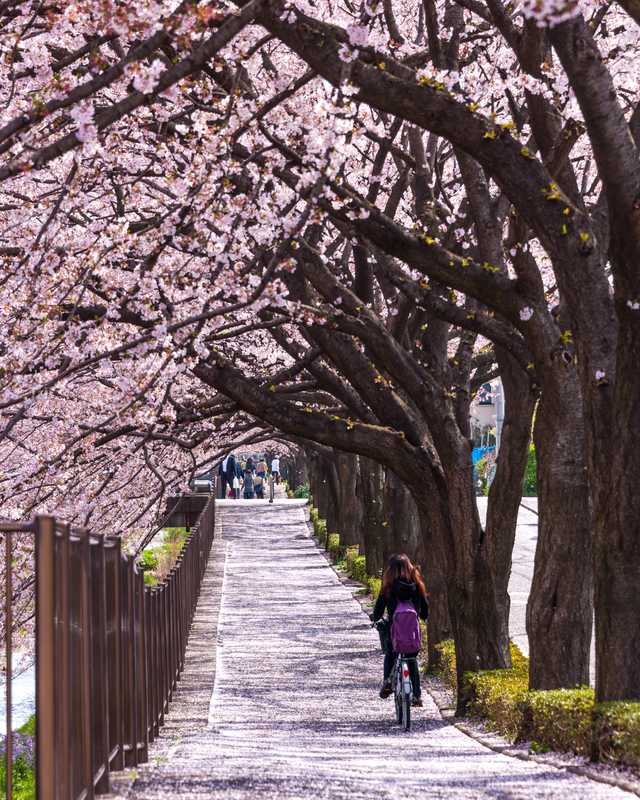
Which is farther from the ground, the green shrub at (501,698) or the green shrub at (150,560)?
the green shrub at (150,560)

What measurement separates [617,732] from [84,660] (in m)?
3.84

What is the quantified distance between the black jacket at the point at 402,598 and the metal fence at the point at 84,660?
3556 mm

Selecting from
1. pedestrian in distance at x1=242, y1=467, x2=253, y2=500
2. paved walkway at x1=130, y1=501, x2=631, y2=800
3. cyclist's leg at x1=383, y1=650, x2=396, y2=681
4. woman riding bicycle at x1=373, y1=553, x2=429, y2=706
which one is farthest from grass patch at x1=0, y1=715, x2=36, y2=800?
pedestrian in distance at x1=242, y1=467, x2=253, y2=500

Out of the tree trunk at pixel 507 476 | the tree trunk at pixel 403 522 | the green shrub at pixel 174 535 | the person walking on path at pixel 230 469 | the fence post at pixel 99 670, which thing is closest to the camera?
the fence post at pixel 99 670

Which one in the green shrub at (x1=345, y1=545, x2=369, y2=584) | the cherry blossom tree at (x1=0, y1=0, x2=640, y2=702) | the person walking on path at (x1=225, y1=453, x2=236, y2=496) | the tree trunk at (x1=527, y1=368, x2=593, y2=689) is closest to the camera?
the cherry blossom tree at (x1=0, y1=0, x2=640, y2=702)

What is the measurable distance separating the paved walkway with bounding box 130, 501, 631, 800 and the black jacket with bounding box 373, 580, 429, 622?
116 centimetres

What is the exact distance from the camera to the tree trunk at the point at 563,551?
36.5 feet

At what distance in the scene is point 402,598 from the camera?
44.3ft

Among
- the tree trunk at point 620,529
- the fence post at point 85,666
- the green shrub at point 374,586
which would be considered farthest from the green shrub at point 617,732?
the green shrub at point 374,586

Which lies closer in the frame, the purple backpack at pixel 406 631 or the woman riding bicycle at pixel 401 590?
the purple backpack at pixel 406 631

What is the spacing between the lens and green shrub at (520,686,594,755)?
9.49 meters

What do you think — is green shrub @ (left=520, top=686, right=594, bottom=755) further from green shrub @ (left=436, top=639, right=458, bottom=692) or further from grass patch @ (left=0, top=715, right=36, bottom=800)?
grass patch @ (left=0, top=715, right=36, bottom=800)

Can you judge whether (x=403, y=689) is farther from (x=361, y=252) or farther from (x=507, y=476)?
(x=361, y=252)

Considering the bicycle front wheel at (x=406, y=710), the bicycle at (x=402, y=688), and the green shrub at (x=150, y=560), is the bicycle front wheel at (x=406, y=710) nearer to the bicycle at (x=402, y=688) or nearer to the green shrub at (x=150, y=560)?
the bicycle at (x=402, y=688)
